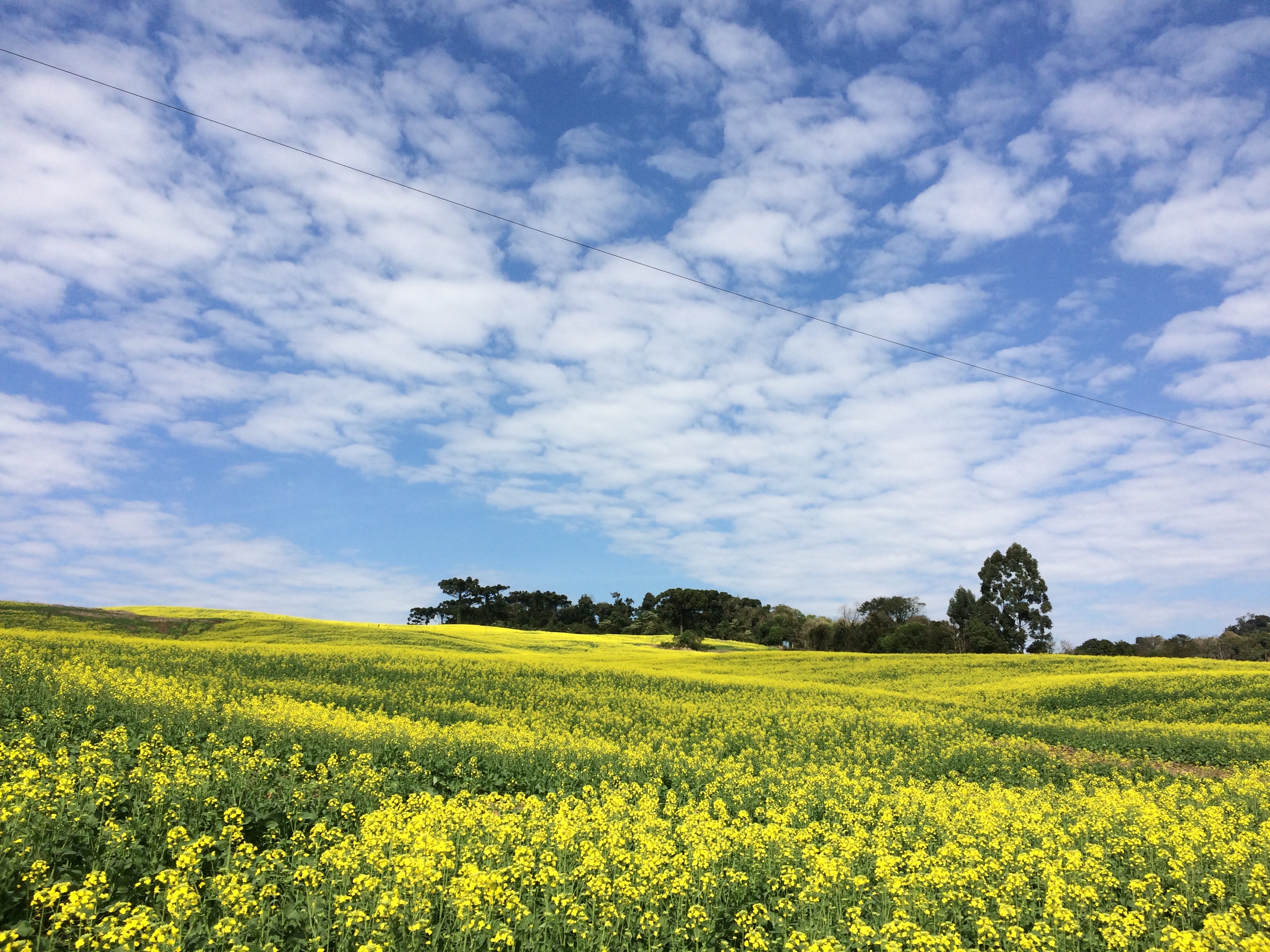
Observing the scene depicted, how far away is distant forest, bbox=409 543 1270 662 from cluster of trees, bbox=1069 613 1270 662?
142 mm

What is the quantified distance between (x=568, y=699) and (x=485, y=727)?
7362 millimetres

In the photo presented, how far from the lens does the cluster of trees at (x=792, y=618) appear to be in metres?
77.8

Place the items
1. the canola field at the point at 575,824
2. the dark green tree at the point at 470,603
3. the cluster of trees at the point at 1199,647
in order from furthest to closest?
the dark green tree at the point at 470,603, the cluster of trees at the point at 1199,647, the canola field at the point at 575,824

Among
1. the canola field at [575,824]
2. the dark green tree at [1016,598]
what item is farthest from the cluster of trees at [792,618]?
the canola field at [575,824]

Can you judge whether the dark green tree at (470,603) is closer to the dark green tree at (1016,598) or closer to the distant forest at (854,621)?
the distant forest at (854,621)

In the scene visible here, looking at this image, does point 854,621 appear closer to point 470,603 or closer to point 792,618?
point 792,618

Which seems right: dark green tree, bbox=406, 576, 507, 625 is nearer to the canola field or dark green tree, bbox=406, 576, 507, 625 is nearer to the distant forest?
the distant forest

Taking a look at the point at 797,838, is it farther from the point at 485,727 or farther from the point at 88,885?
the point at 485,727

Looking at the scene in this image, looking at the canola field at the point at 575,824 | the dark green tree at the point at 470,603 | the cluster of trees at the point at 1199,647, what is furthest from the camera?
the dark green tree at the point at 470,603

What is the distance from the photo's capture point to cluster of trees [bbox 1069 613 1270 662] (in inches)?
2995

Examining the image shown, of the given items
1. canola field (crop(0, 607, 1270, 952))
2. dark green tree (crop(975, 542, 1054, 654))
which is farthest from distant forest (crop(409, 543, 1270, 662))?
canola field (crop(0, 607, 1270, 952))

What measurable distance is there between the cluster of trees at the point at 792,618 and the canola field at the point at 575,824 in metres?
55.1

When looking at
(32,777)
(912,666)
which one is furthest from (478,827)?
(912,666)

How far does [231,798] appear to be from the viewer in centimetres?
978
